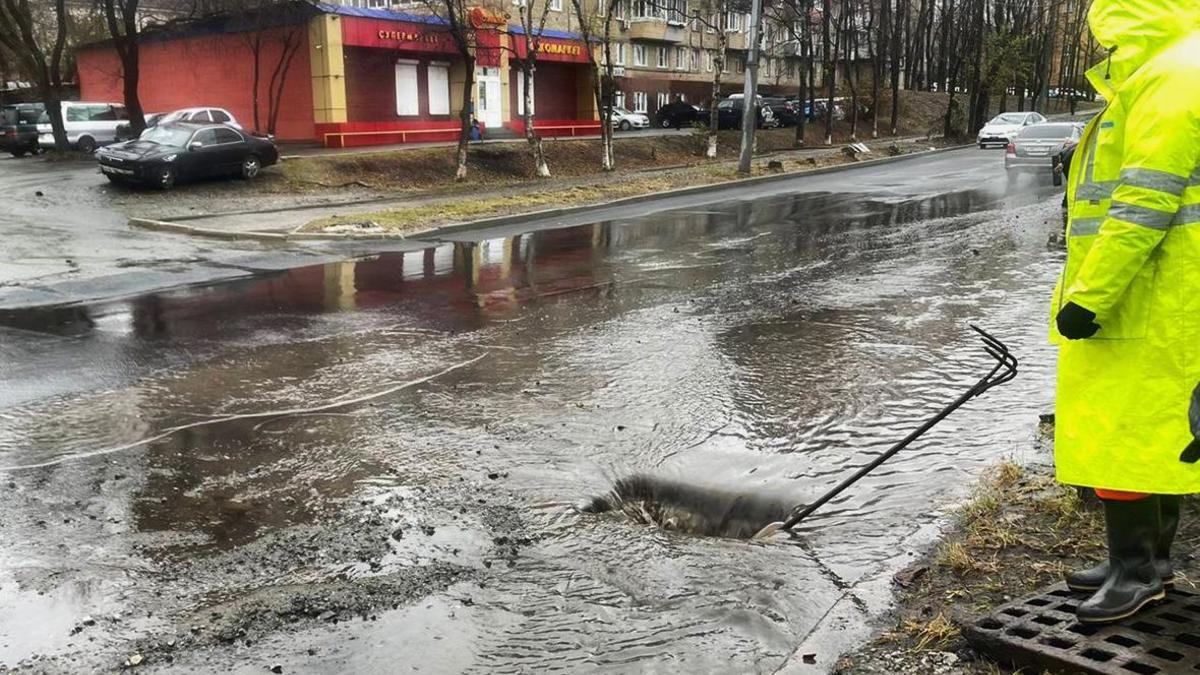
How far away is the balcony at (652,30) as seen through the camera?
57.0 meters

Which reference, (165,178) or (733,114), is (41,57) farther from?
(733,114)

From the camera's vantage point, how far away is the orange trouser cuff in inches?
124

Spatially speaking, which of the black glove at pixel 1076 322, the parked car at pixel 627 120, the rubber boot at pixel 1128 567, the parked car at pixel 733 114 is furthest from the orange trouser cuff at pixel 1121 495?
the parked car at pixel 627 120

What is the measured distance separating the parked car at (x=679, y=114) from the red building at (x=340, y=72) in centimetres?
899

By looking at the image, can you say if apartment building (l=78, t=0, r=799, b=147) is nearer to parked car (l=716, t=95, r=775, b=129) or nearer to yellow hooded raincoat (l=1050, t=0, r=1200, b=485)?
parked car (l=716, t=95, r=775, b=129)

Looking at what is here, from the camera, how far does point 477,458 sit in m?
5.66

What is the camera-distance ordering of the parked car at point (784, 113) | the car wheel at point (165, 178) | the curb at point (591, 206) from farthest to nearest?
1. the parked car at point (784, 113)
2. the car wheel at point (165, 178)
3. the curb at point (591, 206)

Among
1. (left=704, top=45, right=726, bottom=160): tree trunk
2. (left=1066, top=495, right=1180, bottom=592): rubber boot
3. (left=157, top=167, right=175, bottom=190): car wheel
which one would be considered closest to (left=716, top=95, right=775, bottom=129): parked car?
(left=704, top=45, right=726, bottom=160): tree trunk

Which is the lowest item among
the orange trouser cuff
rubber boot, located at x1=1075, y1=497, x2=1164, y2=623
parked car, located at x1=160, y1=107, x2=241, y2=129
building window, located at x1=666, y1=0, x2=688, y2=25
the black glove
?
rubber boot, located at x1=1075, y1=497, x2=1164, y2=623

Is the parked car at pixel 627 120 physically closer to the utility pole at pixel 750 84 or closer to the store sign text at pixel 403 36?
the store sign text at pixel 403 36

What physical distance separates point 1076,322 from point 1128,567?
0.95 metres

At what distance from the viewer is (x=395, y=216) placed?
725 inches

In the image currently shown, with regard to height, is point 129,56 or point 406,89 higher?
point 129,56

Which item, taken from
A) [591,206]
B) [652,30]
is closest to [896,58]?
[652,30]
